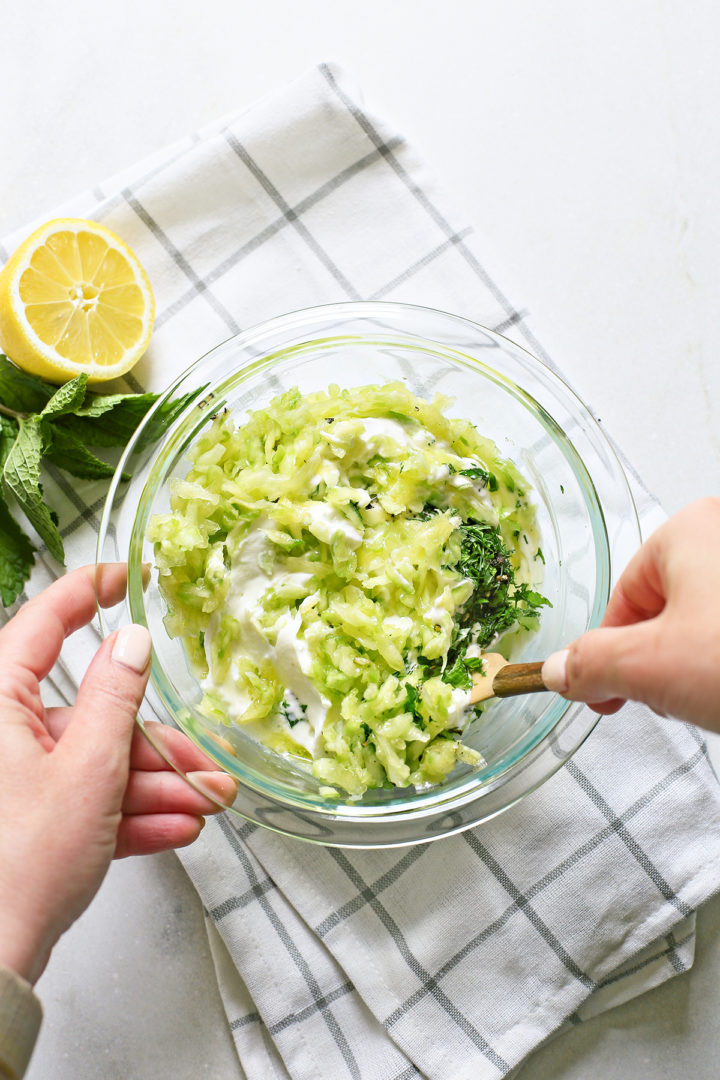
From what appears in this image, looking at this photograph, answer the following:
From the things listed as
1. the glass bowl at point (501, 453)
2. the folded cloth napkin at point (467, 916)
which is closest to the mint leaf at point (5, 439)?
the folded cloth napkin at point (467, 916)

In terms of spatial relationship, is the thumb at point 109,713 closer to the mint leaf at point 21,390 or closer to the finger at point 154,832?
the finger at point 154,832

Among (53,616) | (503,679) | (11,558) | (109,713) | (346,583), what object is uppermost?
(11,558)

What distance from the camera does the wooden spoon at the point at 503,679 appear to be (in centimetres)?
130

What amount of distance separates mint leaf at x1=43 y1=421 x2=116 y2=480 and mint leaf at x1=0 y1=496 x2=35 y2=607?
0.14 metres

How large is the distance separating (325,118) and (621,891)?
164cm

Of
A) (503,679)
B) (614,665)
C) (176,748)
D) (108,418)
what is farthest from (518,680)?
(108,418)

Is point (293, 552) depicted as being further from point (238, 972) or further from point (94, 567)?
point (238, 972)

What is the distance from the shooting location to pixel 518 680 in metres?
1.31

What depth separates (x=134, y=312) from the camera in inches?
65.9

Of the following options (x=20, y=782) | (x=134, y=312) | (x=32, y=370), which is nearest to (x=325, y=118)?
(x=134, y=312)

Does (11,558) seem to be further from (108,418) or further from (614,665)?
(614,665)

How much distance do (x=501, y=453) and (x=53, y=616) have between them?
88cm

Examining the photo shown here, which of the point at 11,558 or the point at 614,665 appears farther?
the point at 11,558

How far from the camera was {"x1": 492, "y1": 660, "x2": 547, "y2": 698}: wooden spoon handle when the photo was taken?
4.24 ft
